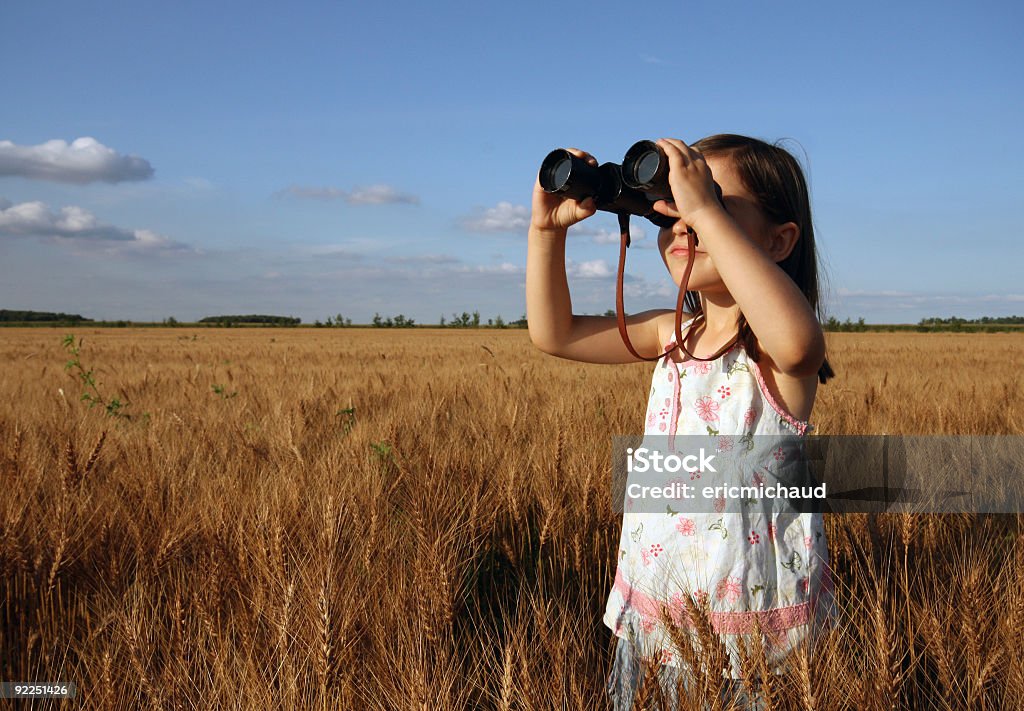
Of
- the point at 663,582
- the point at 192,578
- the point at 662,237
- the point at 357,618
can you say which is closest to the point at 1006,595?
the point at 663,582

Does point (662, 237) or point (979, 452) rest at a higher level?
point (662, 237)

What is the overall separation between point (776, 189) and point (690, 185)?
291mm

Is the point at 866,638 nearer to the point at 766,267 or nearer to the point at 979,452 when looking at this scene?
the point at 766,267

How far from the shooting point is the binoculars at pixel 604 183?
1.29 meters

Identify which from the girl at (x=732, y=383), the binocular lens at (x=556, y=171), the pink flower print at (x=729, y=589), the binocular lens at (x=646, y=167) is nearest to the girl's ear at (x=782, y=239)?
the girl at (x=732, y=383)

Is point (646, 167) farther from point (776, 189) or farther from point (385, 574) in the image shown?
point (385, 574)

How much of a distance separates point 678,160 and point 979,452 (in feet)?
7.22

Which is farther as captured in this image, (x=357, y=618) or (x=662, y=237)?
(x=662, y=237)

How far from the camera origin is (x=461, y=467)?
196 centimetres

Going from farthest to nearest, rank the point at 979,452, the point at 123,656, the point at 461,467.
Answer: the point at 979,452, the point at 461,467, the point at 123,656

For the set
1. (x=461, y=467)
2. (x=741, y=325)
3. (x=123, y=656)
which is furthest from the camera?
(x=461, y=467)

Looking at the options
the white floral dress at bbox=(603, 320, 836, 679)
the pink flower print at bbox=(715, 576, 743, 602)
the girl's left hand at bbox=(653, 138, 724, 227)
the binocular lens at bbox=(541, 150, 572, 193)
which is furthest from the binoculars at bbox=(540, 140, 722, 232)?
the pink flower print at bbox=(715, 576, 743, 602)

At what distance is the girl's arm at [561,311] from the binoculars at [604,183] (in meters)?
0.03

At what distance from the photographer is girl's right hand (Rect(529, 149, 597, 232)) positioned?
1.44 m
